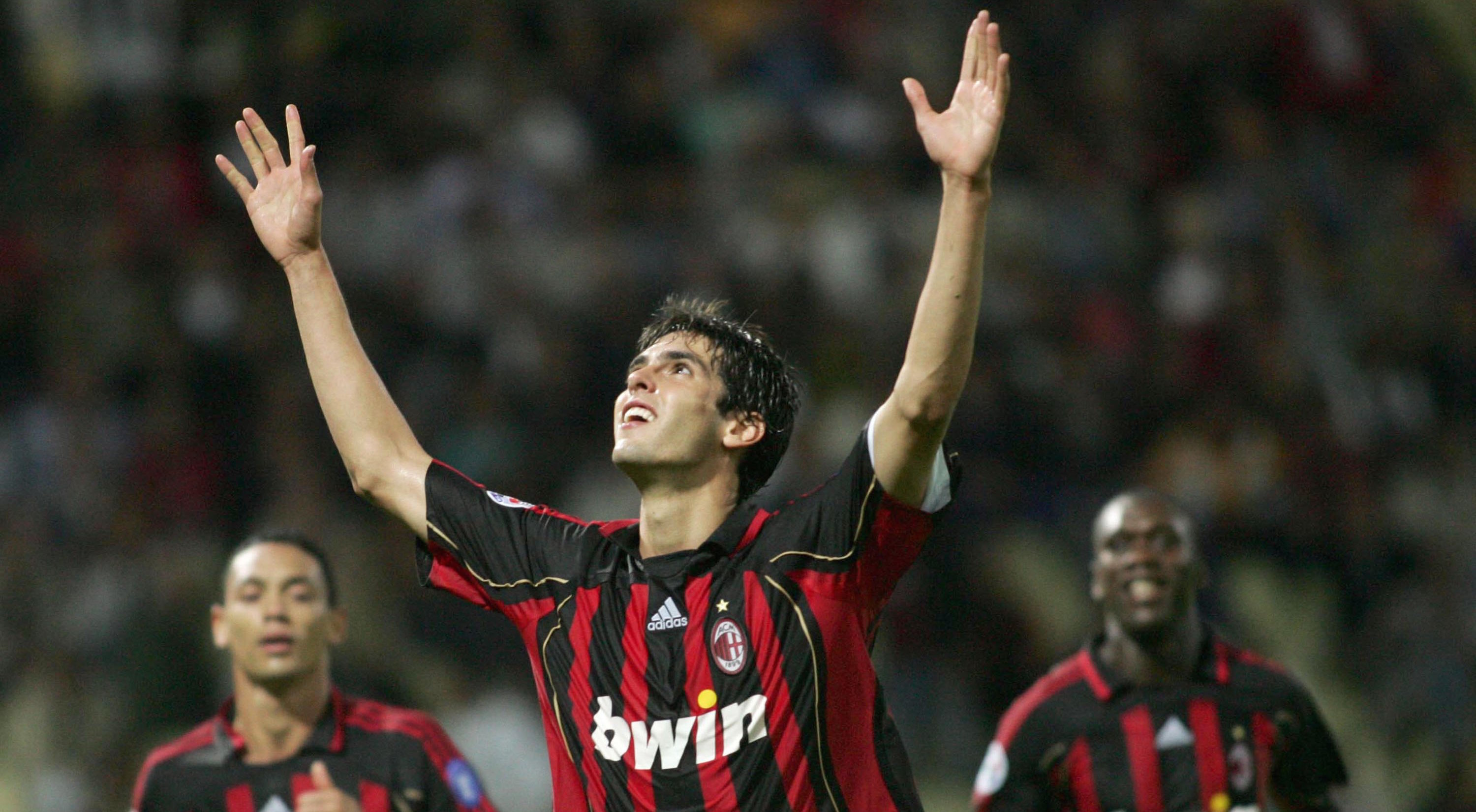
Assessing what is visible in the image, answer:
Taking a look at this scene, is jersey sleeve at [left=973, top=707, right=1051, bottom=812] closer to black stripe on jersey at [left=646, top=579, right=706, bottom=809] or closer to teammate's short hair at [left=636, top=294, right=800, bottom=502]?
teammate's short hair at [left=636, top=294, right=800, bottom=502]

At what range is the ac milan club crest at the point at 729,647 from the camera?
3.34 metres

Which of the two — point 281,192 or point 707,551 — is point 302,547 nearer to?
point 281,192

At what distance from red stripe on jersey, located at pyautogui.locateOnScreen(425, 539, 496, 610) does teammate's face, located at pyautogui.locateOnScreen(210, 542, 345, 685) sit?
1.57 meters

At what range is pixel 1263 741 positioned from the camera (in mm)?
5336

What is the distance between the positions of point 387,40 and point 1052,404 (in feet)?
13.7

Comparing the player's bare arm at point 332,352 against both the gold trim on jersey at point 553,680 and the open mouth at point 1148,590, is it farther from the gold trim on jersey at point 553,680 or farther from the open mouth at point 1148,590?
the open mouth at point 1148,590

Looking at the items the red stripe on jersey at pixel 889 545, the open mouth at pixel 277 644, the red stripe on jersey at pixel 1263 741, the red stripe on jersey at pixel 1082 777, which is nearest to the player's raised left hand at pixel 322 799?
the open mouth at pixel 277 644

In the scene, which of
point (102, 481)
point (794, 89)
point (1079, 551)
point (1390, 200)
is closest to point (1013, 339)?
point (1079, 551)

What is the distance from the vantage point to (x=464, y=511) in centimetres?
363

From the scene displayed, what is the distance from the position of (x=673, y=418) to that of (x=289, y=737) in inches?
84.6

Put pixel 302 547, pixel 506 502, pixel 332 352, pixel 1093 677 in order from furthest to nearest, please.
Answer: pixel 1093 677 < pixel 302 547 < pixel 506 502 < pixel 332 352

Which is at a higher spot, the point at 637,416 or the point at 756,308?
the point at 756,308

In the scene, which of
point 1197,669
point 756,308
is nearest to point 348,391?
point 1197,669

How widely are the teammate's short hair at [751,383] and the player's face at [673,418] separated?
27 mm
